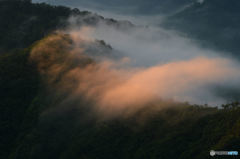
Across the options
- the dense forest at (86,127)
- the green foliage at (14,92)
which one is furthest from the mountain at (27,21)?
the dense forest at (86,127)

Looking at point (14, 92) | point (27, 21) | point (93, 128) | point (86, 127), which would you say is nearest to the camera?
point (93, 128)

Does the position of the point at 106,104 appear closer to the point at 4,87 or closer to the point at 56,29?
the point at 4,87

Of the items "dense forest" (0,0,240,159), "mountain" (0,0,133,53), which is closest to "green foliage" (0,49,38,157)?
"dense forest" (0,0,240,159)

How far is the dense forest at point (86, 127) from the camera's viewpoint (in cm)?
4256

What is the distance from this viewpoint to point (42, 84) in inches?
2442

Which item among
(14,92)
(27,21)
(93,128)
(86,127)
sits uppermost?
(27,21)

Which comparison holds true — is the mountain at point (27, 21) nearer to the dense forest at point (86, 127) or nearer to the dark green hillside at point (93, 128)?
the dense forest at point (86, 127)

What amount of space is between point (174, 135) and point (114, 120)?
419 inches

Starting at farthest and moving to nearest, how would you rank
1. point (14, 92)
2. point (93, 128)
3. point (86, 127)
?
1. point (14, 92)
2. point (86, 127)
3. point (93, 128)

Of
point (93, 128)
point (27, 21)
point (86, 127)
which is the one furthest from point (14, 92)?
point (27, 21)

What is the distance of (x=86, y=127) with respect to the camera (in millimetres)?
51125

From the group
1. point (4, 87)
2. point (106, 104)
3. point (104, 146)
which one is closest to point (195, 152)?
point (104, 146)

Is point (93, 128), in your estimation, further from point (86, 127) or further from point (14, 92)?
point (14, 92)

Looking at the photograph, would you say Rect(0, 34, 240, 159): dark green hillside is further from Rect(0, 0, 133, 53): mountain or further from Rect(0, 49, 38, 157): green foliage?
Rect(0, 0, 133, 53): mountain
